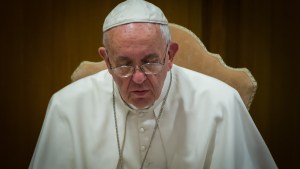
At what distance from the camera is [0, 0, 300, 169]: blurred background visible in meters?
3.49

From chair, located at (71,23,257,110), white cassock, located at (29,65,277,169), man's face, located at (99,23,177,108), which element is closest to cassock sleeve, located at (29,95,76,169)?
white cassock, located at (29,65,277,169)

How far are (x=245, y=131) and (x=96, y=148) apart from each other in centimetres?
82

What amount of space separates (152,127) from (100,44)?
5.12 ft

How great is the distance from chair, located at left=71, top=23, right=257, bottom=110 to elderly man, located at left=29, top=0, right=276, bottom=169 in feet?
1.00

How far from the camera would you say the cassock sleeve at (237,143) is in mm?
2086

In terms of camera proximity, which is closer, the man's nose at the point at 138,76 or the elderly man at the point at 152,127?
the man's nose at the point at 138,76

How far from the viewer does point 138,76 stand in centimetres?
189

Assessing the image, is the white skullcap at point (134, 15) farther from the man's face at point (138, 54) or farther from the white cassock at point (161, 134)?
the white cassock at point (161, 134)

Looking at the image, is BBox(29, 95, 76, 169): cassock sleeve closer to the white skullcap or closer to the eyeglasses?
the eyeglasses

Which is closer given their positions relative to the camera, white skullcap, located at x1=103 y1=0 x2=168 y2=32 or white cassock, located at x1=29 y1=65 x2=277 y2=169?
white skullcap, located at x1=103 y1=0 x2=168 y2=32

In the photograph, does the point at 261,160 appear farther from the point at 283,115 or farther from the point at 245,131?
the point at 283,115

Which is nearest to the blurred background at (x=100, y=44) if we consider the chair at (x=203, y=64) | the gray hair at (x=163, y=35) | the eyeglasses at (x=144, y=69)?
the chair at (x=203, y=64)

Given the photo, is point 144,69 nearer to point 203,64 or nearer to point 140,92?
point 140,92

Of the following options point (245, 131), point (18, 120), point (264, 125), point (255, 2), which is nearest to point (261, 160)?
point (245, 131)
